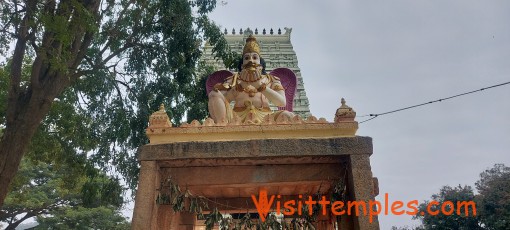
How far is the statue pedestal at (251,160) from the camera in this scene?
3818 mm

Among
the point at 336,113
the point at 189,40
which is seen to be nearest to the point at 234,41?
the point at 189,40

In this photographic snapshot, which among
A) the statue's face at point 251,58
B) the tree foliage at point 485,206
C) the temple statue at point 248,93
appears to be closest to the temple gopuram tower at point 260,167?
the temple statue at point 248,93

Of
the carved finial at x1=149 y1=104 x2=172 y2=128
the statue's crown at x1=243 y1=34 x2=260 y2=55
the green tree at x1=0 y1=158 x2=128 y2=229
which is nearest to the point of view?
the carved finial at x1=149 y1=104 x2=172 y2=128

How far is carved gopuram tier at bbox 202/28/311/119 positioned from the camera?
12.1 m

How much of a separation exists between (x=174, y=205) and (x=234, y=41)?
14.8 m

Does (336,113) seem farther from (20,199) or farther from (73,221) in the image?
(73,221)

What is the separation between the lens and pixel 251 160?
4043 millimetres

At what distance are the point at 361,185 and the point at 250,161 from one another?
1.12 metres

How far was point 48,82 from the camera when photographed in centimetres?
669

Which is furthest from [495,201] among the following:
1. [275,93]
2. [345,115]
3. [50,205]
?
[50,205]

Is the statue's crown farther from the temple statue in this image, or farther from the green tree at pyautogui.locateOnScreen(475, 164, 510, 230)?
the green tree at pyautogui.locateOnScreen(475, 164, 510, 230)

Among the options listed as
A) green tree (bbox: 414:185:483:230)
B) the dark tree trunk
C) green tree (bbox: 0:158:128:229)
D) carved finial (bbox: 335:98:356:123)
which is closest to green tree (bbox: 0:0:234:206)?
the dark tree trunk

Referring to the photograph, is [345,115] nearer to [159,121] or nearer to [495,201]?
[159,121]

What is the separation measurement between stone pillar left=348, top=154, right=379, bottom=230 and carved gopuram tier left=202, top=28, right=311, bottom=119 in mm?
7818
